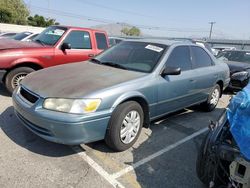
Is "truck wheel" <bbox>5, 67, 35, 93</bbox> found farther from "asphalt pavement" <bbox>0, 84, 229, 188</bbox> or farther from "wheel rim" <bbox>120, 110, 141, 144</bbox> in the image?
"wheel rim" <bbox>120, 110, 141, 144</bbox>

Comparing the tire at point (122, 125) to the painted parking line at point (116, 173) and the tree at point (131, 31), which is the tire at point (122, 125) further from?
the tree at point (131, 31)

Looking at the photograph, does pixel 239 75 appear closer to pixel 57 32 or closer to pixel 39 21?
pixel 57 32

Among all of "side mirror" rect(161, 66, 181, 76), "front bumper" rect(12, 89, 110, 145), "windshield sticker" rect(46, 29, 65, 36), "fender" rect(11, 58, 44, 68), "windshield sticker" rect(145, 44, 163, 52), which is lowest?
"front bumper" rect(12, 89, 110, 145)

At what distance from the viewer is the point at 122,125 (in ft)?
11.0

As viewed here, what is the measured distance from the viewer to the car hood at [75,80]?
3063 mm

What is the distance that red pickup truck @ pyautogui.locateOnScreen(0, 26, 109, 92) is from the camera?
16.7 feet

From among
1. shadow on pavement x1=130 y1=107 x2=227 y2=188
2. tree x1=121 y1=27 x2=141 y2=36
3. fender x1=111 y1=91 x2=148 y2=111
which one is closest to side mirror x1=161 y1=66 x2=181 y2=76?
fender x1=111 y1=91 x2=148 y2=111

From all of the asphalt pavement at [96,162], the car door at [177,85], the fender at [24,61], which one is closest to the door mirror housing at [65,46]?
the fender at [24,61]

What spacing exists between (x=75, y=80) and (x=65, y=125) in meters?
0.79

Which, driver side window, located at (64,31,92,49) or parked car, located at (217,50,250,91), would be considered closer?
driver side window, located at (64,31,92,49)

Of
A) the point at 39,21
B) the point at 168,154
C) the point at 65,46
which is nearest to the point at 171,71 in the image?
the point at 168,154

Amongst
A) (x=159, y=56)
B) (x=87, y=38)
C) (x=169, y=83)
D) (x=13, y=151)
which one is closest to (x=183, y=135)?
(x=169, y=83)

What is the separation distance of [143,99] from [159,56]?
862 mm

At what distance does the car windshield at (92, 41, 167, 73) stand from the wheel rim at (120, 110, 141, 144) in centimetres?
79
